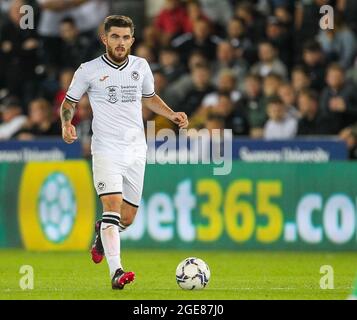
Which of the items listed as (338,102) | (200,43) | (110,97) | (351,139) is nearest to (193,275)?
(110,97)

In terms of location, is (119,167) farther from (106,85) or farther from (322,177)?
(322,177)

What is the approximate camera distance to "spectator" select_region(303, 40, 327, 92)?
19.5m

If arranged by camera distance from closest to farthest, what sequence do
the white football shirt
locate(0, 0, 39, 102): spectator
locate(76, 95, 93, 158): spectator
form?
1. the white football shirt
2. locate(76, 95, 93, 158): spectator
3. locate(0, 0, 39, 102): spectator

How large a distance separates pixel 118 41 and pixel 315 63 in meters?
8.37

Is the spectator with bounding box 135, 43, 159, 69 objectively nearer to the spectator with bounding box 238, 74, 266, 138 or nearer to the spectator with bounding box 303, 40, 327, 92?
the spectator with bounding box 238, 74, 266, 138

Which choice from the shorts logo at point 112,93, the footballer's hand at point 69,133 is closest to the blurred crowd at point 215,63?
the shorts logo at point 112,93

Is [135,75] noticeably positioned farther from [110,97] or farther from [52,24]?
[52,24]

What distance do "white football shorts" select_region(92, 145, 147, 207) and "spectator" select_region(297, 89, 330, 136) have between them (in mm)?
6896

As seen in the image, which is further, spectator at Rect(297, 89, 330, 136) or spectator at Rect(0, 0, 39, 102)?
spectator at Rect(0, 0, 39, 102)

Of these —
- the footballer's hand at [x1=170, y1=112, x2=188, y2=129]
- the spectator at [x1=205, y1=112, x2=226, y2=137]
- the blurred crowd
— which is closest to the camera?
the footballer's hand at [x1=170, y1=112, x2=188, y2=129]

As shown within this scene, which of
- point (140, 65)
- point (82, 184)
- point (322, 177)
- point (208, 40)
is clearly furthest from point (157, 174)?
point (140, 65)

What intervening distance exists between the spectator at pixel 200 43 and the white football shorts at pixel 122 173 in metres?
8.79

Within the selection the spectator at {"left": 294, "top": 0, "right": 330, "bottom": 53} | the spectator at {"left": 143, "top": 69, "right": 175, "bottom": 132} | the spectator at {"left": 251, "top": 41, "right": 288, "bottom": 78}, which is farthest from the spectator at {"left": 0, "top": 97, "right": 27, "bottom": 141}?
the spectator at {"left": 294, "top": 0, "right": 330, "bottom": 53}

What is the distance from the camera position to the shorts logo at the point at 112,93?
11.8m
